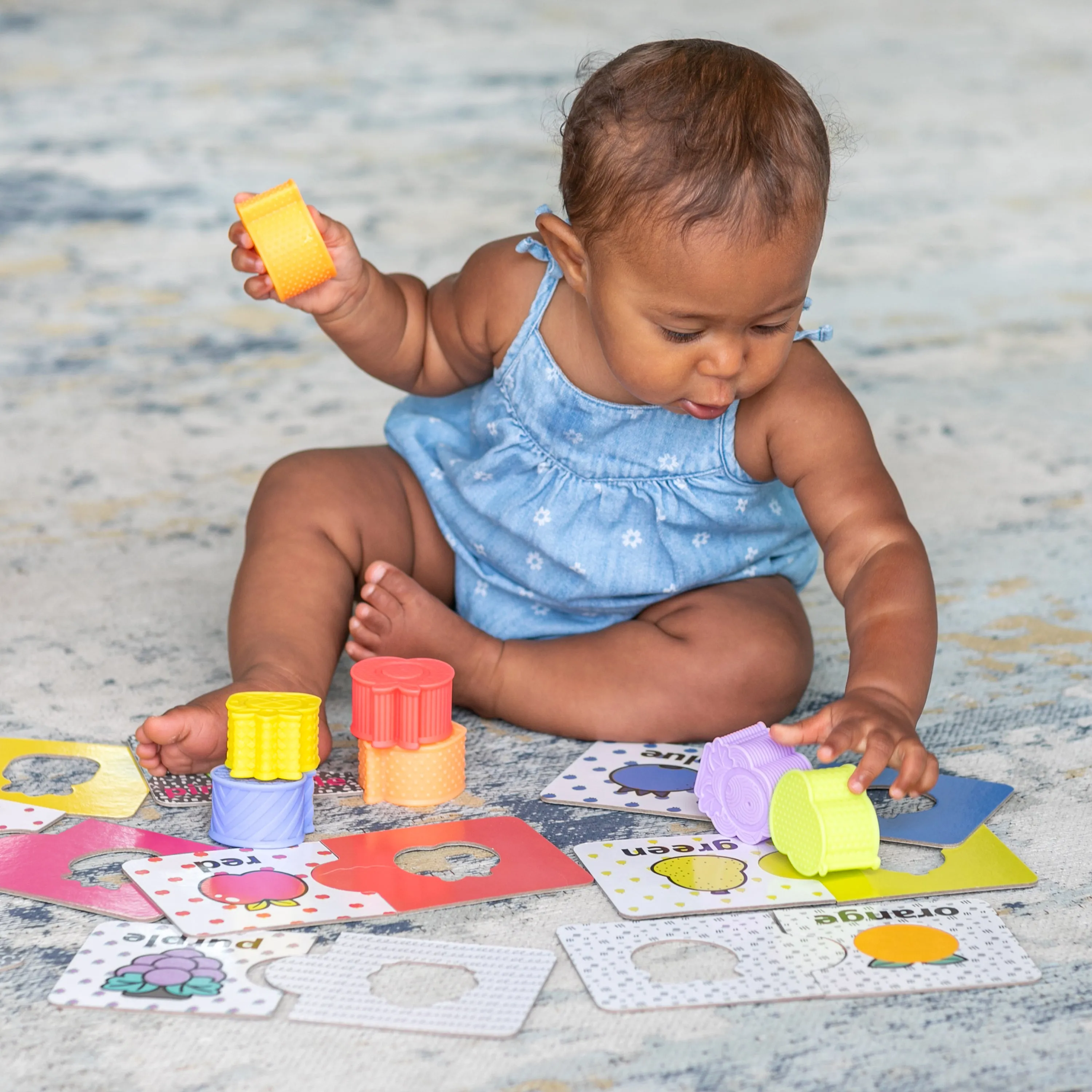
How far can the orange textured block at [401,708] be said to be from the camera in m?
1.03

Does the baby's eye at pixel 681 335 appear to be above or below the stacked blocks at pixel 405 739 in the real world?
above

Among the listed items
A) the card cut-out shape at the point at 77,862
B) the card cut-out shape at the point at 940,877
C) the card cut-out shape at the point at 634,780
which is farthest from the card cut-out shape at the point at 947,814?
the card cut-out shape at the point at 77,862

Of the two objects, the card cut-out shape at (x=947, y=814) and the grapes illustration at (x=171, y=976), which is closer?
the grapes illustration at (x=171, y=976)

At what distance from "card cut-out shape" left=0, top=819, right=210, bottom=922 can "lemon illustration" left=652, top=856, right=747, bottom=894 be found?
29 cm

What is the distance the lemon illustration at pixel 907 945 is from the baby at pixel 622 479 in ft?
0.30

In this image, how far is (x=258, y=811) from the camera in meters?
0.95

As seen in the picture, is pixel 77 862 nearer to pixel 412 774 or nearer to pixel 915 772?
pixel 412 774

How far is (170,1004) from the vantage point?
30.8 inches

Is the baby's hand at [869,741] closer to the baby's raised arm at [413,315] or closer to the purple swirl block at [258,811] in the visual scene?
the purple swirl block at [258,811]

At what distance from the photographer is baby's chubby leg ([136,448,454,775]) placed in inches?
40.9

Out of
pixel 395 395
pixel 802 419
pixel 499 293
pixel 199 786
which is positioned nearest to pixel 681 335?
pixel 802 419

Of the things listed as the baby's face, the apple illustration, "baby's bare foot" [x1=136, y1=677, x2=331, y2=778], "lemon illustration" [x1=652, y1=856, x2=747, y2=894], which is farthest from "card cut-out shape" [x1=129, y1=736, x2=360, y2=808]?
the baby's face

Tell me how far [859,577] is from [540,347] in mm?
322

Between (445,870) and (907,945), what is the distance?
0.93 feet
